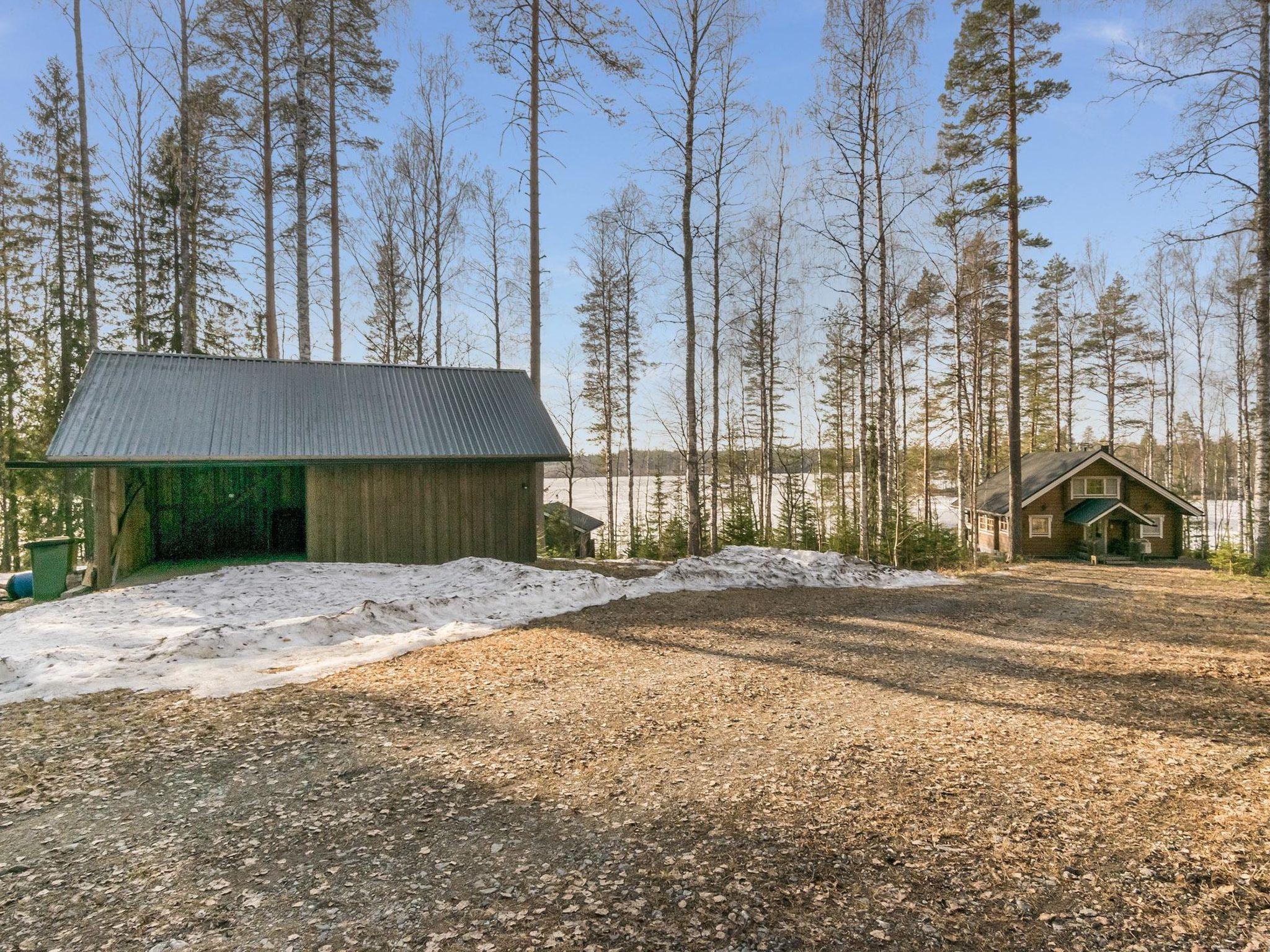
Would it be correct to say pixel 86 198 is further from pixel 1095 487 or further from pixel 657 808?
pixel 1095 487

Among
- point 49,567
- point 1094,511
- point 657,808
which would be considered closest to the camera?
point 657,808

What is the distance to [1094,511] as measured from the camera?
63.4ft

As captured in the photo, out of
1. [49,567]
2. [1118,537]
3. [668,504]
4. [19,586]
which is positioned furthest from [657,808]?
[668,504]

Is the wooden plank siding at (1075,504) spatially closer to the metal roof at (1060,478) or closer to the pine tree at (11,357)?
the metal roof at (1060,478)

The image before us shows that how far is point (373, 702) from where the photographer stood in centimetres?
449

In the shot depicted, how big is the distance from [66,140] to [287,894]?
74.5ft

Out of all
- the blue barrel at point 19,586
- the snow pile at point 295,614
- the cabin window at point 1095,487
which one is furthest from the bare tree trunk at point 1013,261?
the blue barrel at point 19,586

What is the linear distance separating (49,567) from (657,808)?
13364 millimetres

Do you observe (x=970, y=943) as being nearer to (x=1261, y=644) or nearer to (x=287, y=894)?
(x=287, y=894)

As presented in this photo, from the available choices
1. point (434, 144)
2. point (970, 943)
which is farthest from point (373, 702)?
point (434, 144)

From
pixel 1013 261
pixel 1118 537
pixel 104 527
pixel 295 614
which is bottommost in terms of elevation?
pixel 1118 537

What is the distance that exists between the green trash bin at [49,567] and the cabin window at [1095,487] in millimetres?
27423

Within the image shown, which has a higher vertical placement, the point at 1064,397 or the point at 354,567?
the point at 1064,397

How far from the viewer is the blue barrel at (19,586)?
11586 millimetres
